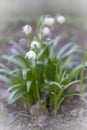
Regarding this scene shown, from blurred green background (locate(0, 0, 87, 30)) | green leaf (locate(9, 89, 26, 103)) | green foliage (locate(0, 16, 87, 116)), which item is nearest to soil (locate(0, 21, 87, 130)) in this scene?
green foliage (locate(0, 16, 87, 116))

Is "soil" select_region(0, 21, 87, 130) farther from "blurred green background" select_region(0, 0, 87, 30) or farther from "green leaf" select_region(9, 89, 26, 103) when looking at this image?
"blurred green background" select_region(0, 0, 87, 30)

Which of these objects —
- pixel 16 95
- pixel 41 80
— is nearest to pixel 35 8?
pixel 41 80

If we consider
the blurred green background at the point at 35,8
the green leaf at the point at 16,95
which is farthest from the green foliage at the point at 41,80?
the blurred green background at the point at 35,8

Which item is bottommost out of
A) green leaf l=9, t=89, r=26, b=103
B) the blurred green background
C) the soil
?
the soil

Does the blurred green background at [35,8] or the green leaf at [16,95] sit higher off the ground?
the blurred green background at [35,8]

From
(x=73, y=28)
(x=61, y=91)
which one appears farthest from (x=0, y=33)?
(x=61, y=91)

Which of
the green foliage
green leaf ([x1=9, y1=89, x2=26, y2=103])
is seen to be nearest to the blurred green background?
the green foliage

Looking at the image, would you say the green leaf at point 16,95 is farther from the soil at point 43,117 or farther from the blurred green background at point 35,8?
the blurred green background at point 35,8

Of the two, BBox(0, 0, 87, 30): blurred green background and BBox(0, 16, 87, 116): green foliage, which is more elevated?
BBox(0, 0, 87, 30): blurred green background

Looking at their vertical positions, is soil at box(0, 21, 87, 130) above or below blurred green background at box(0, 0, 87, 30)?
below

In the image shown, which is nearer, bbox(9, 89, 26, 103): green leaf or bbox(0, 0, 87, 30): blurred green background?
bbox(9, 89, 26, 103): green leaf

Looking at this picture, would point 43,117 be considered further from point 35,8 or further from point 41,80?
point 35,8
